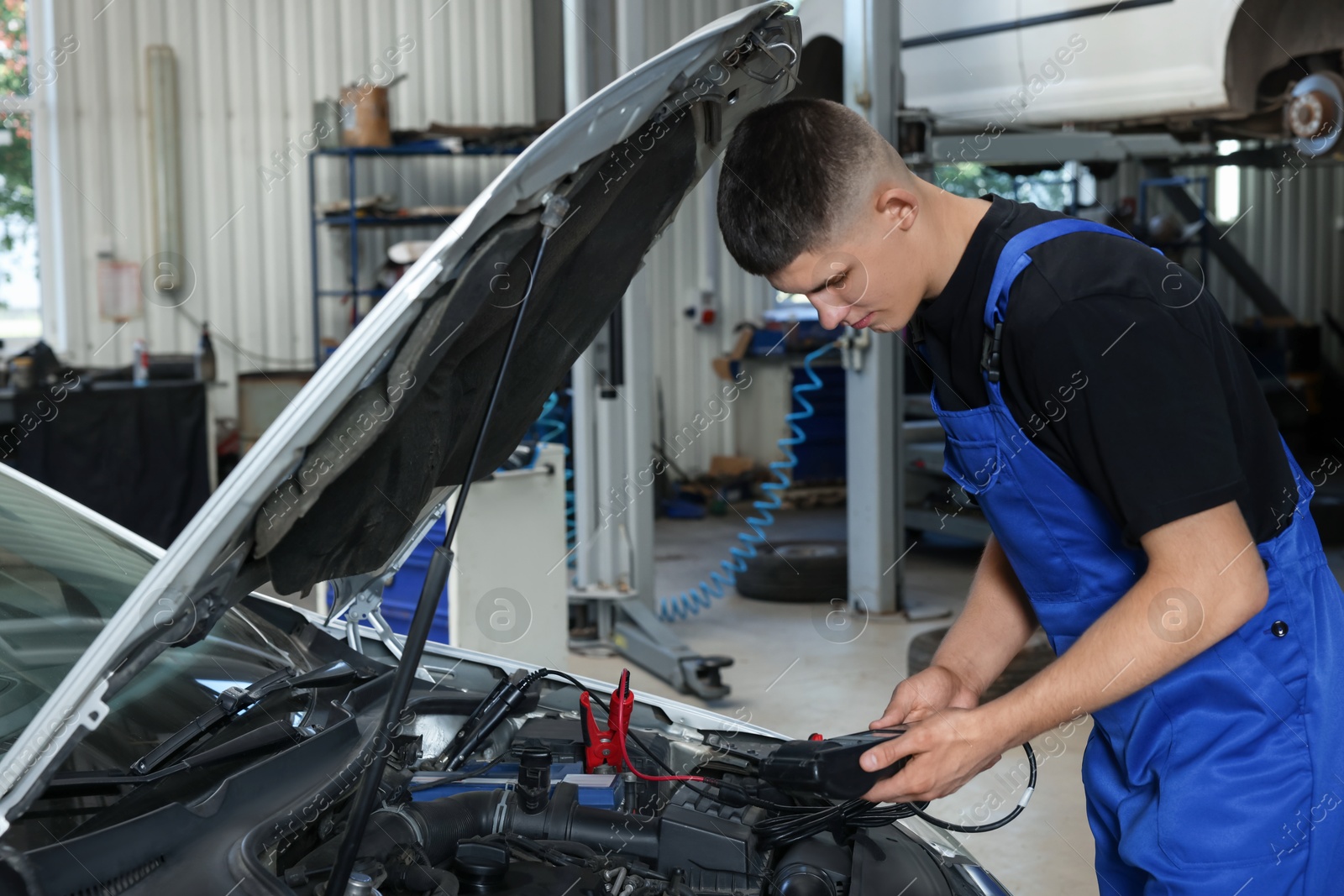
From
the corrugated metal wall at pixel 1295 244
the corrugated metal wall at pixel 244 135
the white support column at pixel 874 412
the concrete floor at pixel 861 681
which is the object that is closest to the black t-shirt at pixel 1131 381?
the concrete floor at pixel 861 681

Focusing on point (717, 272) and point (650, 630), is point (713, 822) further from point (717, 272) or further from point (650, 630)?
point (717, 272)

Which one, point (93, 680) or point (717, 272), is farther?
point (717, 272)

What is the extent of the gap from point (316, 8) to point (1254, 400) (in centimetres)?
766

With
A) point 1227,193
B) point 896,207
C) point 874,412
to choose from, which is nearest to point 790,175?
point 896,207

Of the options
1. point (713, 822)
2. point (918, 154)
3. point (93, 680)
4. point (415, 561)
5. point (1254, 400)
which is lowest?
point (415, 561)

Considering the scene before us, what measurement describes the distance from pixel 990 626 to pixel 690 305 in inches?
282

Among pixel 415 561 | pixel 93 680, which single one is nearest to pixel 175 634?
pixel 93 680

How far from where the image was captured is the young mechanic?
1.05 meters

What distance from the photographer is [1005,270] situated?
1.16 meters

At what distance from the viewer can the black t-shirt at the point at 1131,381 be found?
40.6 inches

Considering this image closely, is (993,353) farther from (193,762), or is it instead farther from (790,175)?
(193,762)

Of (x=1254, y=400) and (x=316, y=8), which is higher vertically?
(x=316, y=8)

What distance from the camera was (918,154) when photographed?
4.70 m

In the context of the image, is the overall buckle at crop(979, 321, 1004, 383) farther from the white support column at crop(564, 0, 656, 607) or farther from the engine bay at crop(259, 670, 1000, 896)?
the white support column at crop(564, 0, 656, 607)
